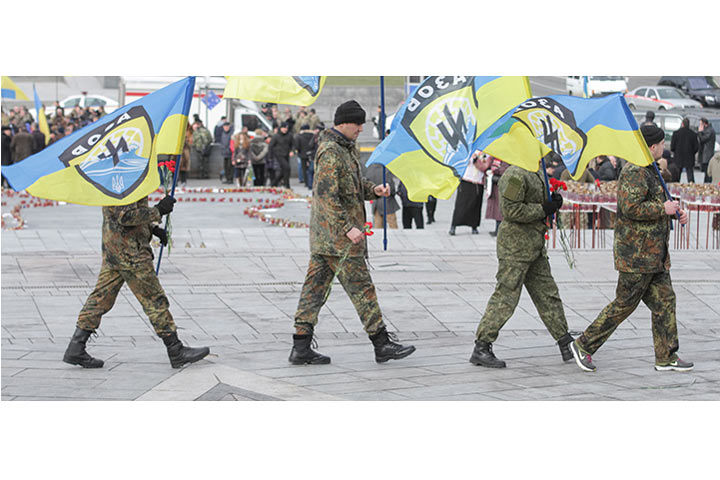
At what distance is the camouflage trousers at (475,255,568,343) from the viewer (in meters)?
7.60

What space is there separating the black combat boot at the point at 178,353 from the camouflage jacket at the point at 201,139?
2016 centimetres

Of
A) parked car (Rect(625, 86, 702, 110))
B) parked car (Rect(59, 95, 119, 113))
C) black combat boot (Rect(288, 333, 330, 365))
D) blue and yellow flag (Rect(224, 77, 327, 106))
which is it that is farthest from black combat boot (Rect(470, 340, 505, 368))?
parked car (Rect(59, 95, 119, 113))

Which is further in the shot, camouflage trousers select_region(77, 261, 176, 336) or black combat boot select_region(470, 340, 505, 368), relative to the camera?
black combat boot select_region(470, 340, 505, 368)

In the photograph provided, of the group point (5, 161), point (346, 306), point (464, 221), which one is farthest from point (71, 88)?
point (346, 306)

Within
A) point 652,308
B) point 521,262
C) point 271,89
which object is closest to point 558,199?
point 521,262

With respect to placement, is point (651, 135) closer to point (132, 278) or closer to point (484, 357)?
point (484, 357)

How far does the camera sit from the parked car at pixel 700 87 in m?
36.1

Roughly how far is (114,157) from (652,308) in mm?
3928

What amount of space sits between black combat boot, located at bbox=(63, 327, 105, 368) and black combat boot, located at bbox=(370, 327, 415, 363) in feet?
6.52

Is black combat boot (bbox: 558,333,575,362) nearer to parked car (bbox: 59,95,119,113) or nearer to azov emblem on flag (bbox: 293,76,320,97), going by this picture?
azov emblem on flag (bbox: 293,76,320,97)

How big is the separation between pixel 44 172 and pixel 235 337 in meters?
2.25

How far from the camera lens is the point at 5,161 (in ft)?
89.6

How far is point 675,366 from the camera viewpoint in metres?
7.54

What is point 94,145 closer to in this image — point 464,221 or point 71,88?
point 464,221
